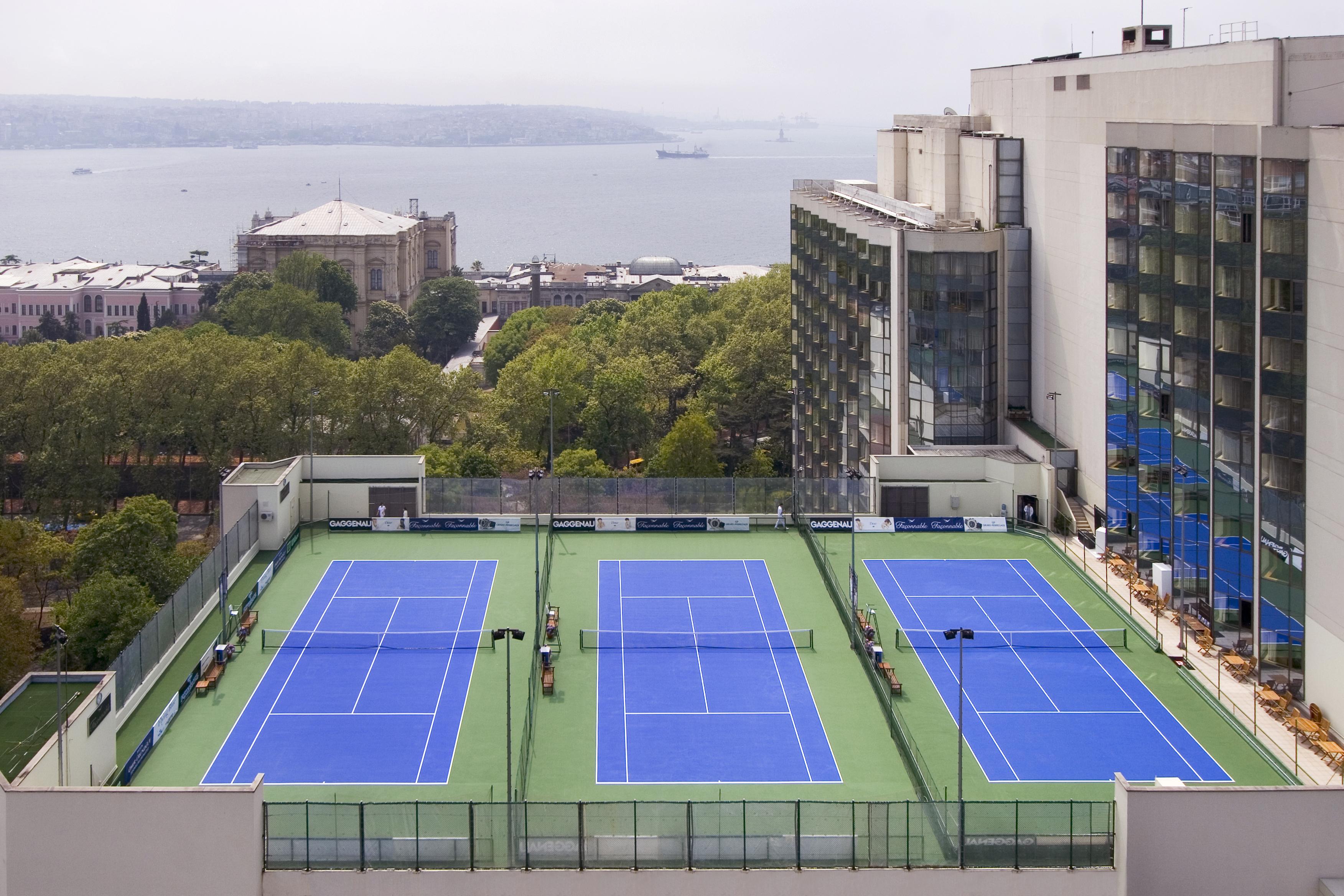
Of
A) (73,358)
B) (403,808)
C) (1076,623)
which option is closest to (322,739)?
(403,808)

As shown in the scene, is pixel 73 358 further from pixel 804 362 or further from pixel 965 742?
pixel 965 742

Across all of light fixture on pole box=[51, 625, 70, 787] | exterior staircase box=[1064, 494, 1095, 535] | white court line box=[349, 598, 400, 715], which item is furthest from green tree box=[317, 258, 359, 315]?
light fixture on pole box=[51, 625, 70, 787]

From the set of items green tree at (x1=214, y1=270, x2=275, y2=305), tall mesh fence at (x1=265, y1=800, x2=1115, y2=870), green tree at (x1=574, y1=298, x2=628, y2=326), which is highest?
green tree at (x1=214, y1=270, x2=275, y2=305)

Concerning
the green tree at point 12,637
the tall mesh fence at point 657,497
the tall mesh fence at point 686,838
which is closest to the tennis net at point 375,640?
the tall mesh fence at point 657,497

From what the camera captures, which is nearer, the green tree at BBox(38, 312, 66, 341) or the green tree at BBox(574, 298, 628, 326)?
the green tree at BBox(574, 298, 628, 326)

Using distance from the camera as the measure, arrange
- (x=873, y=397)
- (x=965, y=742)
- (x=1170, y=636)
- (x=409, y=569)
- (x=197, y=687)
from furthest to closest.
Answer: (x=873, y=397) → (x=409, y=569) → (x=1170, y=636) → (x=197, y=687) → (x=965, y=742)

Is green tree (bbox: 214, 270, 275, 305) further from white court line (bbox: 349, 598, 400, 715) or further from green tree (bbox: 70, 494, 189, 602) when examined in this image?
white court line (bbox: 349, 598, 400, 715)
